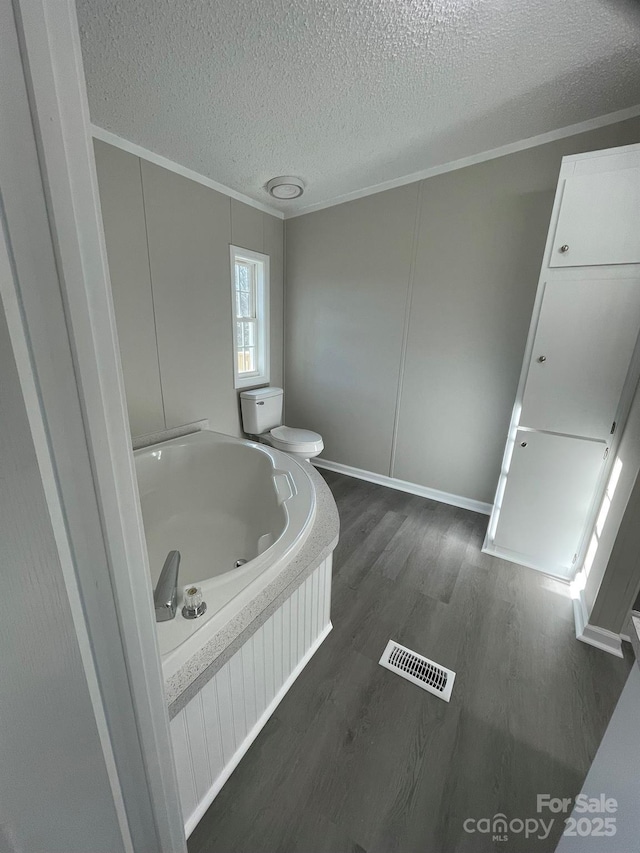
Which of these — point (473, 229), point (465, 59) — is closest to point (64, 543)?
point (465, 59)

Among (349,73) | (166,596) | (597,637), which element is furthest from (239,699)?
(349,73)

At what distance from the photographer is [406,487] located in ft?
9.16

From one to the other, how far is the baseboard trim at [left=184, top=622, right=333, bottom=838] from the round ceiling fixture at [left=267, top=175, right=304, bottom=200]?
2723 millimetres

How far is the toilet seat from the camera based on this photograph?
2607mm

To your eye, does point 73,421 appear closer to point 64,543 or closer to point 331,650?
point 64,543

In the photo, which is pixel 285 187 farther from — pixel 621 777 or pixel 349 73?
pixel 621 777

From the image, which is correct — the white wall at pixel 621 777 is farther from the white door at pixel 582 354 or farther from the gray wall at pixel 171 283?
the gray wall at pixel 171 283

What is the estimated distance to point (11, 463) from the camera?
34 cm

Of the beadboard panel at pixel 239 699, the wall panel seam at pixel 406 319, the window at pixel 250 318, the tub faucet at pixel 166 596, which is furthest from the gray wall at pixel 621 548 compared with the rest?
the window at pixel 250 318

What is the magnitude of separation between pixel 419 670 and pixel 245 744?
2.33 ft

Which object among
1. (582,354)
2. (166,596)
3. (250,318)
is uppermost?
(250,318)

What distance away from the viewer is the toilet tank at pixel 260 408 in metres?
2.76

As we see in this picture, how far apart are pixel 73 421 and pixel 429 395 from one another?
244cm

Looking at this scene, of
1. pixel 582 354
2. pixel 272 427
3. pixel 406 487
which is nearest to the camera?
pixel 582 354
